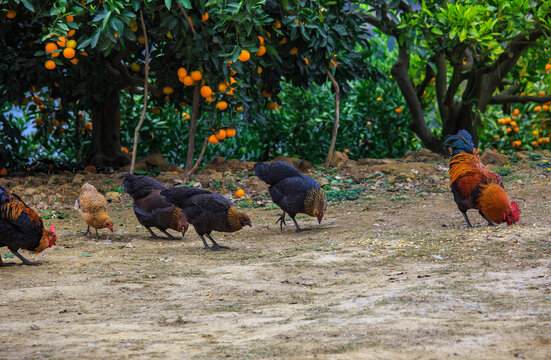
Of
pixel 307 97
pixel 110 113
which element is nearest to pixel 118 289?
pixel 110 113

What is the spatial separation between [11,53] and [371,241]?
6525 mm

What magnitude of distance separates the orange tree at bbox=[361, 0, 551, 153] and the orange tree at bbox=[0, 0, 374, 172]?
874mm

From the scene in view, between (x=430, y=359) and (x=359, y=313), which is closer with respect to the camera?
(x=430, y=359)

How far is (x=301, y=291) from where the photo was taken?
4723 millimetres

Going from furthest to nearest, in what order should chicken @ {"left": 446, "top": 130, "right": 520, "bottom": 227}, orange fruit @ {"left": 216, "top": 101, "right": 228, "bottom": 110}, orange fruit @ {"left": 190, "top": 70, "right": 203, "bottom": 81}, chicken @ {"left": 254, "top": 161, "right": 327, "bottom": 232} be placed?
orange fruit @ {"left": 216, "top": 101, "right": 228, "bottom": 110} < orange fruit @ {"left": 190, "top": 70, "right": 203, "bottom": 81} < chicken @ {"left": 254, "top": 161, "right": 327, "bottom": 232} < chicken @ {"left": 446, "top": 130, "right": 520, "bottom": 227}

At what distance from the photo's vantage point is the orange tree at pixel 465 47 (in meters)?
8.70

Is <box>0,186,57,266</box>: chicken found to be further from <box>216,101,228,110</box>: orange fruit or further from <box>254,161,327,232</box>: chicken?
<box>216,101,228,110</box>: orange fruit

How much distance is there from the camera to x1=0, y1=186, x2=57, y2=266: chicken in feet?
18.0

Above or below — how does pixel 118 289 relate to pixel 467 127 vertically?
below

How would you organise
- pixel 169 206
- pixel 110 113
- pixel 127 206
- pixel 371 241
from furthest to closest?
pixel 110 113 → pixel 127 206 → pixel 169 206 → pixel 371 241

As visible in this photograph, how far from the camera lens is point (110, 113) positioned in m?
11.5

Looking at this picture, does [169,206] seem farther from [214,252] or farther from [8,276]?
[8,276]

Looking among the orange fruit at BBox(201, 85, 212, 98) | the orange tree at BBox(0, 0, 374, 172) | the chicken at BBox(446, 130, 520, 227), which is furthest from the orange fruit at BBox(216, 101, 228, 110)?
the chicken at BBox(446, 130, 520, 227)

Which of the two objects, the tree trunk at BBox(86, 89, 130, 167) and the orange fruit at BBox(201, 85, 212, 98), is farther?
the tree trunk at BBox(86, 89, 130, 167)
